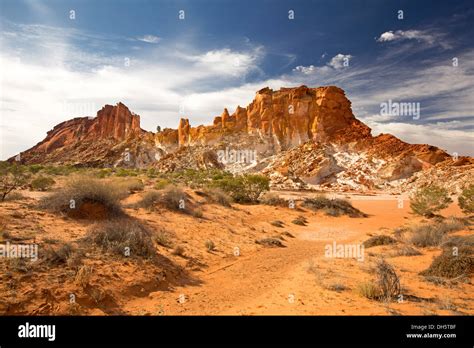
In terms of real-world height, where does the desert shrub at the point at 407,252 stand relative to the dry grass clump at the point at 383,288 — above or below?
below

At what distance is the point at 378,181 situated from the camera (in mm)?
45438

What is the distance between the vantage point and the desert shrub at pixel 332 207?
22.5 metres

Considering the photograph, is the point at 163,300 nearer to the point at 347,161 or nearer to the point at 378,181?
the point at 378,181

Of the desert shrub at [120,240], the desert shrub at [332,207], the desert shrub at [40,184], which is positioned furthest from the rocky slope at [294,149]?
the desert shrub at [120,240]

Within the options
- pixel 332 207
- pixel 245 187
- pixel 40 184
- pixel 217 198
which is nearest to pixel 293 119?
pixel 245 187

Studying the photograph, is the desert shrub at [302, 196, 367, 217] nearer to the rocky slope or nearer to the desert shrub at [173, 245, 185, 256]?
the desert shrub at [173, 245, 185, 256]

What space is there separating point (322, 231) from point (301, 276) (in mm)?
8404

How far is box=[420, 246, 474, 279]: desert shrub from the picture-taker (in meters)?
7.95

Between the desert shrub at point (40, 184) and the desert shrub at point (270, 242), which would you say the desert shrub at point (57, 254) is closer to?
the desert shrub at point (270, 242)

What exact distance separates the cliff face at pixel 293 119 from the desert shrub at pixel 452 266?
48505 millimetres

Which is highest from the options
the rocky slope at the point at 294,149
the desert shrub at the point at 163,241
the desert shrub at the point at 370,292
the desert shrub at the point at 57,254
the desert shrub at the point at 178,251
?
the rocky slope at the point at 294,149

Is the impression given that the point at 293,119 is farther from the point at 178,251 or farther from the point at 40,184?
the point at 178,251

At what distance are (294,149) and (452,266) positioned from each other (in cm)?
4647
